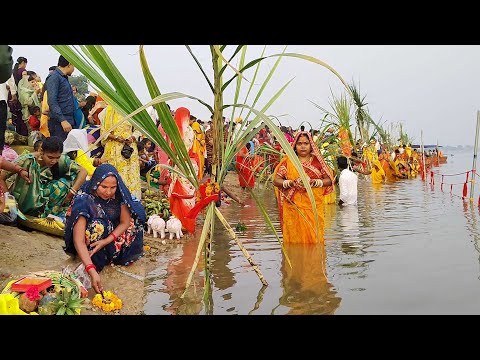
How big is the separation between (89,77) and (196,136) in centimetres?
445

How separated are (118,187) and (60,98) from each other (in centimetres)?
283

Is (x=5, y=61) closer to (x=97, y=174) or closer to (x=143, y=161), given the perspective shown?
(x=97, y=174)

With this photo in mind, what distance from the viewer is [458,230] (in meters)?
7.02

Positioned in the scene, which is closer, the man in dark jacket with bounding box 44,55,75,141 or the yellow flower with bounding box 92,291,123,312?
the yellow flower with bounding box 92,291,123,312

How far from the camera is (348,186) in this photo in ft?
32.9

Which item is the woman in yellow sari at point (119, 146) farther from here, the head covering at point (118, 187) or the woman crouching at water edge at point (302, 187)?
the head covering at point (118, 187)

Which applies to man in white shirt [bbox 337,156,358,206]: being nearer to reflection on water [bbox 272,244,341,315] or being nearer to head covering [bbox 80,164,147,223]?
reflection on water [bbox 272,244,341,315]

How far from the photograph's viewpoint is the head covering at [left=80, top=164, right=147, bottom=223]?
4.18 meters

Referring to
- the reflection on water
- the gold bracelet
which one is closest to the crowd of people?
the gold bracelet

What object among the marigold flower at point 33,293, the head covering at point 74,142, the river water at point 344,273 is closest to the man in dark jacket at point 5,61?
the marigold flower at point 33,293

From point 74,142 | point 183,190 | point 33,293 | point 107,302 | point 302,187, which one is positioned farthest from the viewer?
point 183,190

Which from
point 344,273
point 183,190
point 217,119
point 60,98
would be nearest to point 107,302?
point 217,119
